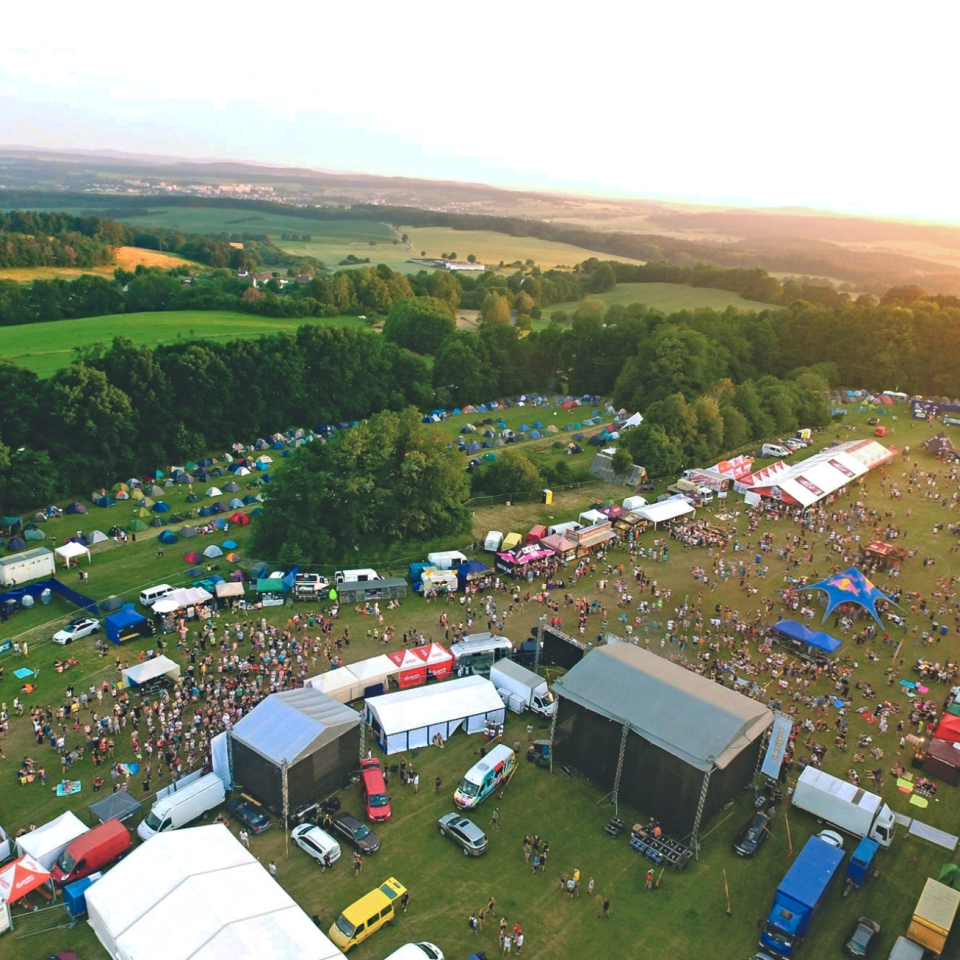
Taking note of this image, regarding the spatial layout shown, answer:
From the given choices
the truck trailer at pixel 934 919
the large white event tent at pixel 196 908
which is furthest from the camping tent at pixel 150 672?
the truck trailer at pixel 934 919

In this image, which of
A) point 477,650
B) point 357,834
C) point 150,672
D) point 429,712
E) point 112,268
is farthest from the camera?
point 112,268

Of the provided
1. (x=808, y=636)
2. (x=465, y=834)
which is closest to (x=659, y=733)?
(x=465, y=834)

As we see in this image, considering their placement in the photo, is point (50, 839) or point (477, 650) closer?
point (50, 839)

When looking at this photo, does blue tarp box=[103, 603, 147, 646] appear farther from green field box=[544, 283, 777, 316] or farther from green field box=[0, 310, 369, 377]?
green field box=[544, 283, 777, 316]

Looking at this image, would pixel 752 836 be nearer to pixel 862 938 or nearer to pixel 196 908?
pixel 862 938

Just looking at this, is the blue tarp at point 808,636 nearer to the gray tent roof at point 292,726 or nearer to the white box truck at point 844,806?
the white box truck at point 844,806

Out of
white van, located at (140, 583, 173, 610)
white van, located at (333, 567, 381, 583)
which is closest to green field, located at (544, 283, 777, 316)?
white van, located at (333, 567, 381, 583)
